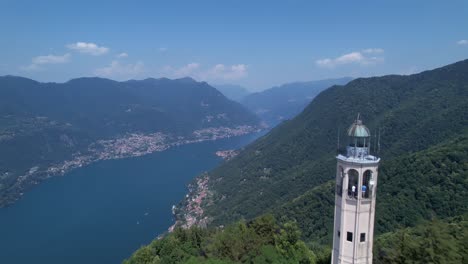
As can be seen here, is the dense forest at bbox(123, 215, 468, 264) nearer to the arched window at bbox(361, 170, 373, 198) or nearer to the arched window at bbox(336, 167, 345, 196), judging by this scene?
the arched window at bbox(361, 170, 373, 198)

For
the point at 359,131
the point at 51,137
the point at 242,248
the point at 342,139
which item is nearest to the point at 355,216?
the point at 359,131

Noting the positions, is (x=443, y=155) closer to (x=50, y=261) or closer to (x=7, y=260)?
(x=50, y=261)

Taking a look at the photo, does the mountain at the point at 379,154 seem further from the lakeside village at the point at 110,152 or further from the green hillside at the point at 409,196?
the lakeside village at the point at 110,152

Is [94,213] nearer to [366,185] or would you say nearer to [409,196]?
[409,196]

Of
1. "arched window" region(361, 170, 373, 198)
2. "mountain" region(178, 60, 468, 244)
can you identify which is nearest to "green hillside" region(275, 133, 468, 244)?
"mountain" region(178, 60, 468, 244)

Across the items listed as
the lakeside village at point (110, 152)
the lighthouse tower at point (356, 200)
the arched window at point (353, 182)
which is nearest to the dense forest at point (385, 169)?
the lighthouse tower at point (356, 200)

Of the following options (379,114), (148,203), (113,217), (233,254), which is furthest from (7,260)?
(379,114)
